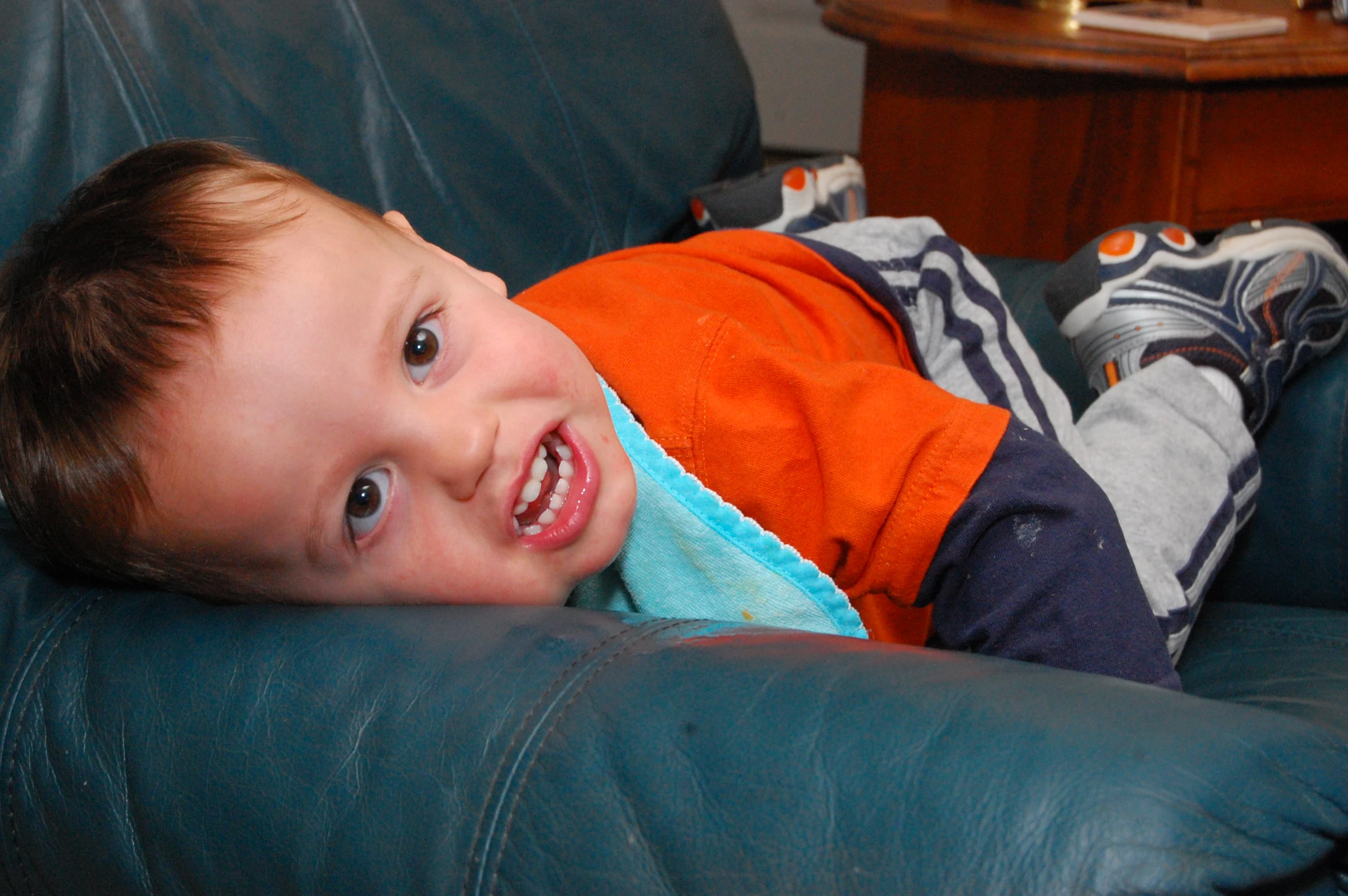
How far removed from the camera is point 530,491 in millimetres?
711

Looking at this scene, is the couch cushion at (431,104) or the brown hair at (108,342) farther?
the couch cushion at (431,104)

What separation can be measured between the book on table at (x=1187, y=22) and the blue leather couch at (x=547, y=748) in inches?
35.4

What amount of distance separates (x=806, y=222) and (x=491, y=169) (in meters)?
0.35

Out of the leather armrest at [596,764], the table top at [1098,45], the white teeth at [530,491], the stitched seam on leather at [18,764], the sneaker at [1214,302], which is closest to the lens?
the leather armrest at [596,764]

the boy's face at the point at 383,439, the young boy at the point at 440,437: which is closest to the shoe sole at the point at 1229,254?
the young boy at the point at 440,437

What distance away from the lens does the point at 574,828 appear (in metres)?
0.45

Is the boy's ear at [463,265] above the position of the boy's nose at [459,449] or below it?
above

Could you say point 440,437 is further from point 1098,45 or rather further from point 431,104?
point 1098,45

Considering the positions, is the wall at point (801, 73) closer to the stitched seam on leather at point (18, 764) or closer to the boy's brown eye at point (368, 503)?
the boy's brown eye at point (368, 503)

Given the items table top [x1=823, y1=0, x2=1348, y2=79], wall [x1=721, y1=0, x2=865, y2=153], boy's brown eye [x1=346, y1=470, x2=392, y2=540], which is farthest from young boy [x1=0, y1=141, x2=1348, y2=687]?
wall [x1=721, y1=0, x2=865, y2=153]

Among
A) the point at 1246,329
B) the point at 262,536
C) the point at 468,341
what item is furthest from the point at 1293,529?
the point at 262,536

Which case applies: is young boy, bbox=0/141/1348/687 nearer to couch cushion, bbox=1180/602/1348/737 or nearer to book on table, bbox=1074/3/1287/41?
couch cushion, bbox=1180/602/1348/737

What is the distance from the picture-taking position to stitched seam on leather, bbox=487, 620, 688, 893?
46cm

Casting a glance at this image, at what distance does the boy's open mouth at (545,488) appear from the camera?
2.33ft
